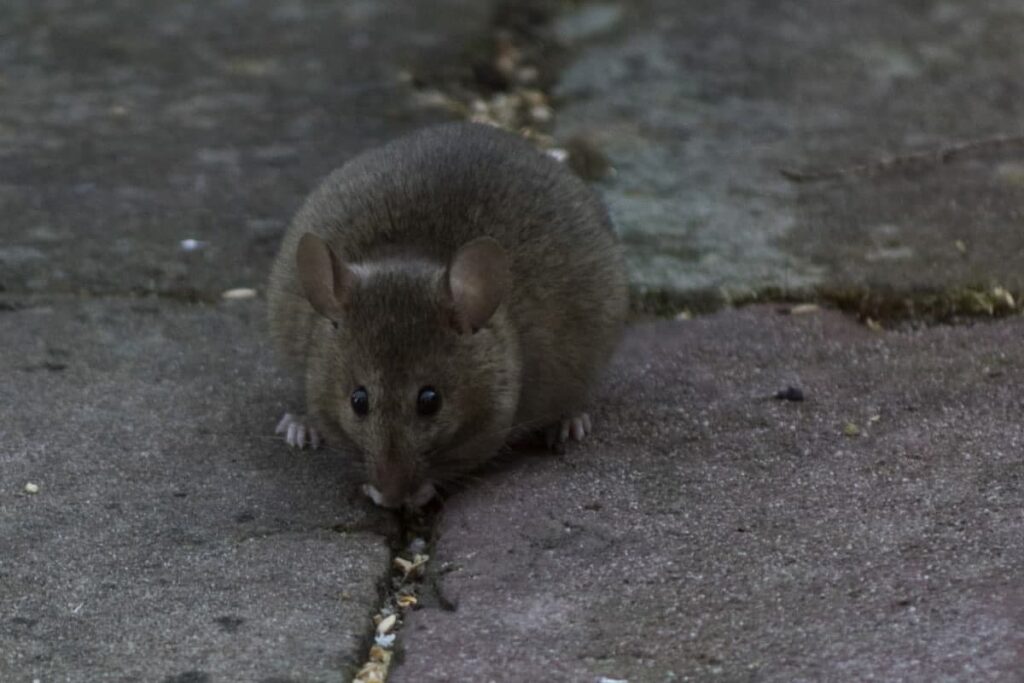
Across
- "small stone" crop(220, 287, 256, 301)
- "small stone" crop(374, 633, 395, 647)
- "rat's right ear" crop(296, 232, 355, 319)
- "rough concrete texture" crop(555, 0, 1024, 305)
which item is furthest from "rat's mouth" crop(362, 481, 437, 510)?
"rough concrete texture" crop(555, 0, 1024, 305)

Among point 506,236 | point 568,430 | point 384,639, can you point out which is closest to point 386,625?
point 384,639

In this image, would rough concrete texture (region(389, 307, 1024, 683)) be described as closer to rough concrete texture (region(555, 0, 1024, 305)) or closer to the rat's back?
the rat's back

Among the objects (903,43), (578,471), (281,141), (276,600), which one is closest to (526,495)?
(578,471)

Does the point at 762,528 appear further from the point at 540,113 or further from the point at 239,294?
the point at 540,113

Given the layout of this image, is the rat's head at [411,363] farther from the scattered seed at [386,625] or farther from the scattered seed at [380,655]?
the scattered seed at [380,655]

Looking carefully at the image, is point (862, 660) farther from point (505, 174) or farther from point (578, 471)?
point (505, 174)

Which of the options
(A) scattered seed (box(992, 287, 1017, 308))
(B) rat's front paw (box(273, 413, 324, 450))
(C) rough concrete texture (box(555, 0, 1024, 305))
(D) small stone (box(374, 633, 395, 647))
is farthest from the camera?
(C) rough concrete texture (box(555, 0, 1024, 305))

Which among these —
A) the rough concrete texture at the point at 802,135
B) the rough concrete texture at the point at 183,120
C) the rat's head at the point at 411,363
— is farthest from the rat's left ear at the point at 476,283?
the rough concrete texture at the point at 183,120
